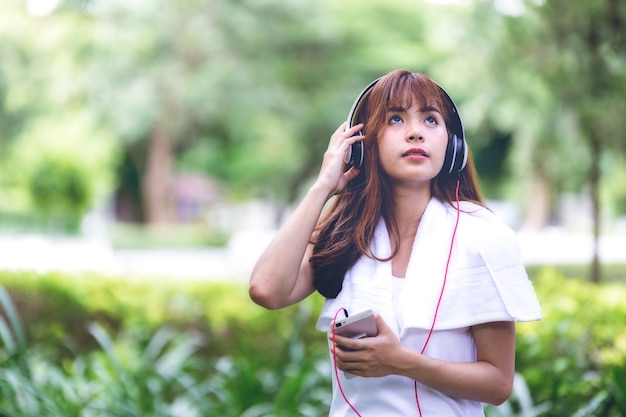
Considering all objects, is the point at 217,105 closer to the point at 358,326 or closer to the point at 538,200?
the point at 538,200

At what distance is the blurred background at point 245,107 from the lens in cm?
852

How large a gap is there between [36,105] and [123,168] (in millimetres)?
7828

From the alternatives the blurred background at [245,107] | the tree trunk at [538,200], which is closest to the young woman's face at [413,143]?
the blurred background at [245,107]

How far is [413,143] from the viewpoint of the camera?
5.30 feet

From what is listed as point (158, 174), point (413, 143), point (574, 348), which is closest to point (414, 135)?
point (413, 143)

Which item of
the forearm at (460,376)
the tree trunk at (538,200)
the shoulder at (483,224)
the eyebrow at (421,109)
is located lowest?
the tree trunk at (538,200)

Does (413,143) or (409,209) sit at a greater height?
(413,143)

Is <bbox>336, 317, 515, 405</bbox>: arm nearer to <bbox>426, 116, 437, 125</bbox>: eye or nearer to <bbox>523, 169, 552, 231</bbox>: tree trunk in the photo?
<bbox>426, 116, 437, 125</bbox>: eye

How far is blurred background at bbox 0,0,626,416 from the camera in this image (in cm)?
852

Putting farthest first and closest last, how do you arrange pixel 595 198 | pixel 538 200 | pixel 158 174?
pixel 158 174 → pixel 538 200 → pixel 595 198

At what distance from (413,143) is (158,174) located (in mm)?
25160

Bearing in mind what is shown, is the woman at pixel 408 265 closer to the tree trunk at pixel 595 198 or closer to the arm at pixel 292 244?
the arm at pixel 292 244

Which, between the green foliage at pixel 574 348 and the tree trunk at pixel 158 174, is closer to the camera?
the green foliage at pixel 574 348

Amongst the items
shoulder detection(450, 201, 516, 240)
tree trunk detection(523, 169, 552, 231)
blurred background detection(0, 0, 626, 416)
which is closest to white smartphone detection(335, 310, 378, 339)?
shoulder detection(450, 201, 516, 240)
